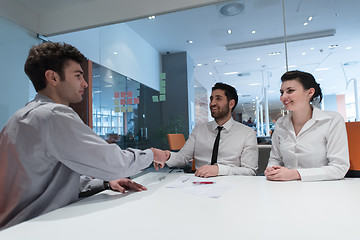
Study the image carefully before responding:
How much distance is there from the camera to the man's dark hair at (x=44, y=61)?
1.22m

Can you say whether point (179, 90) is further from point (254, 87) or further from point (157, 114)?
point (254, 87)

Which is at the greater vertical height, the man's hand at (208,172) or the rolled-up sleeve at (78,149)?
the rolled-up sleeve at (78,149)

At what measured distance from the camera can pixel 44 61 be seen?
122 cm

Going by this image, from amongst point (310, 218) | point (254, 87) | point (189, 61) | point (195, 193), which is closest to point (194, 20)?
point (189, 61)

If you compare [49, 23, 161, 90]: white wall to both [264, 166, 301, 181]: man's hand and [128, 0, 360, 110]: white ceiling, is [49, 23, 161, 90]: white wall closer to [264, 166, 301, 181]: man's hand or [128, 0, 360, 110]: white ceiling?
[128, 0, 360, 110]: white ceiling

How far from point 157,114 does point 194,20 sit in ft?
6.12

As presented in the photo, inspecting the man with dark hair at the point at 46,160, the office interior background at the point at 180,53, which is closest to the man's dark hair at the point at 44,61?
the man with dark hair at the point at 46,160

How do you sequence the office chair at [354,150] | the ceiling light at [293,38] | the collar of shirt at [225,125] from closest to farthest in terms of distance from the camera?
1. the office chair at [354,150]
2. the collar of shirt at [225,125]
3. the ceiling light at [293,38]

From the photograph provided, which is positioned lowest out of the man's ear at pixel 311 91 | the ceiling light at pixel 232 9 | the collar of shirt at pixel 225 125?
the collar of shirt at pixel 225 125

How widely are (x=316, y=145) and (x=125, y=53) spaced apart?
4.01 meters

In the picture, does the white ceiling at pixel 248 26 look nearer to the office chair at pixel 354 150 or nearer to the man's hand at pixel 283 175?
the office chair at pixel 354 150

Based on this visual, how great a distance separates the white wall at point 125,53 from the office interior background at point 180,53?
0.02 m

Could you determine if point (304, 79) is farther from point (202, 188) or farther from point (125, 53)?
point (125, 53)

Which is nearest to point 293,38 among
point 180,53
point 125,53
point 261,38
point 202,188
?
point 261,38
